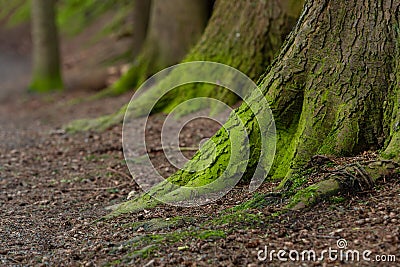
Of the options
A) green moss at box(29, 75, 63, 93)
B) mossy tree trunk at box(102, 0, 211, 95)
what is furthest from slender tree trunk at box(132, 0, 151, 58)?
mossy tree trunk at box(102, 0, 211, 95)

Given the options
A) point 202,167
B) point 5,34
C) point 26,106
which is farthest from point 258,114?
point 5,34

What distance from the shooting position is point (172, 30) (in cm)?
1001

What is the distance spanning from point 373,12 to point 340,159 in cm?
110

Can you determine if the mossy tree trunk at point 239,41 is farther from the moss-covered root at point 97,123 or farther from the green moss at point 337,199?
the green moss at point 337,199

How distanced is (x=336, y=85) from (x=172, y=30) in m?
5.83

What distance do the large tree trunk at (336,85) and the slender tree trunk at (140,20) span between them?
29.5ft

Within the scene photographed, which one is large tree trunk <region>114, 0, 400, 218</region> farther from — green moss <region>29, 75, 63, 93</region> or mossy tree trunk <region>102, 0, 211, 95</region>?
green moss <region>29, 75, 63, 93</region>

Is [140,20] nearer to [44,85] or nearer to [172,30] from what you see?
[44,85]

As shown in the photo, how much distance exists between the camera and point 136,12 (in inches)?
533

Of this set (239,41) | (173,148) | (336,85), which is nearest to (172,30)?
(239,41)

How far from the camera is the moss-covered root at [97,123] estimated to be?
342 inches

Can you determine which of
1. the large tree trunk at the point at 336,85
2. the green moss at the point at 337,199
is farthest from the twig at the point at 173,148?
the green moss at the point at 337,199

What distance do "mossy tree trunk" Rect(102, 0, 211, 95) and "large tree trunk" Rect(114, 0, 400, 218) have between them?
5234 mm

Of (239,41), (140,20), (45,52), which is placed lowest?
(239,41)
